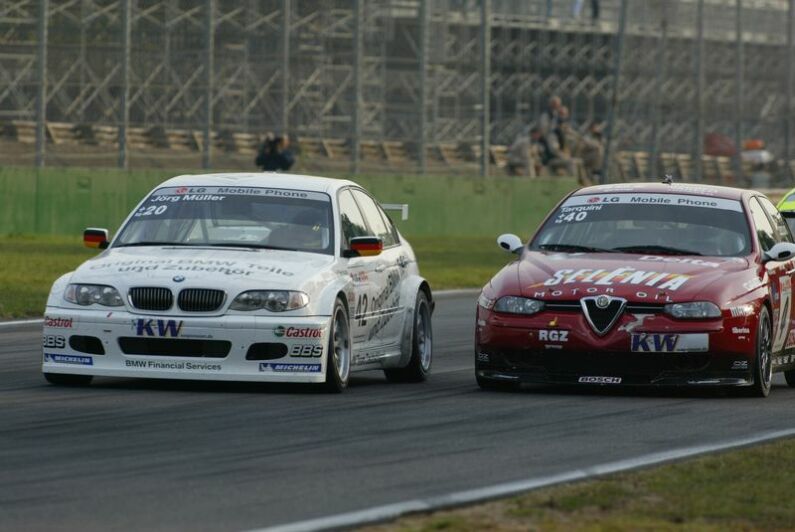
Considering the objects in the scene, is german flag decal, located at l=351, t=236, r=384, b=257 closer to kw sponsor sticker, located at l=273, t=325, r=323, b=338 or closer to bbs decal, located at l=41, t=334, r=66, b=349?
kw sponsor sticker, located at l=273, t=325, r=323, b=338

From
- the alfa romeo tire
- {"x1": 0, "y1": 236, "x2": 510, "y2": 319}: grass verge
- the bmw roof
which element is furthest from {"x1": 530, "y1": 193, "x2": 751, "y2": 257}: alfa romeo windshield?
{"x1": 0, "y1": 236, "x2": 510, "y2": 319}: grass verge

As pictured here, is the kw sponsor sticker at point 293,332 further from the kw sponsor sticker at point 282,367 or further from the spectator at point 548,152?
the spectator at point 548,152

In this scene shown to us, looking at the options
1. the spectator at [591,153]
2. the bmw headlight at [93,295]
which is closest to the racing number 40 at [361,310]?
the bmw headlight at [93,295]

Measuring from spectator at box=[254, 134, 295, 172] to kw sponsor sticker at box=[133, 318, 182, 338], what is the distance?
25.5m

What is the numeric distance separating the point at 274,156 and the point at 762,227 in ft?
78.4

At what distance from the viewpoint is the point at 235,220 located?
43.6ft

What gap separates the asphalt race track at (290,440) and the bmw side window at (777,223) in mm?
1698

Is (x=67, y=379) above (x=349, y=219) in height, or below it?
below

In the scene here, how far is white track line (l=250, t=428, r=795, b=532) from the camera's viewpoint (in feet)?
23.6

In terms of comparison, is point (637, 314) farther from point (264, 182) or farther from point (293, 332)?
point (264, 182)

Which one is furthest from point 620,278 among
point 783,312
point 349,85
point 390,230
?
point 349,85

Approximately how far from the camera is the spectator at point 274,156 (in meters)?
37.6

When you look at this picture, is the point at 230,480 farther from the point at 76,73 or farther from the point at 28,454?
the point at 76,73

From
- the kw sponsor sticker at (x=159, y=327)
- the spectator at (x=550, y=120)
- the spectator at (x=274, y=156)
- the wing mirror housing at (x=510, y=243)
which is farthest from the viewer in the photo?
the spectator at (x=550, y=120)
